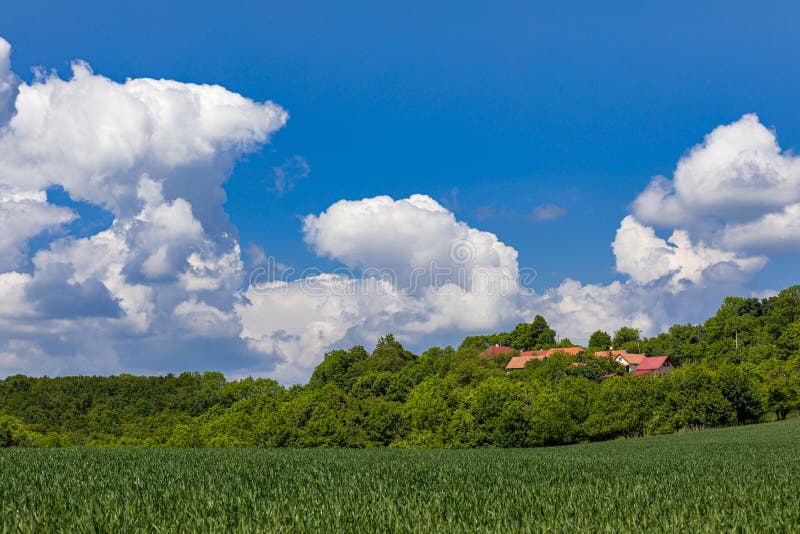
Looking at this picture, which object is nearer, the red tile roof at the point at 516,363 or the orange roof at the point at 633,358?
the red tile roof at the point at 516,363

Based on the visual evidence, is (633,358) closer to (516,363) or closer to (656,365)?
(656,365)

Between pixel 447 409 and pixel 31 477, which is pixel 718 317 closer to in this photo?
pixel 447 409

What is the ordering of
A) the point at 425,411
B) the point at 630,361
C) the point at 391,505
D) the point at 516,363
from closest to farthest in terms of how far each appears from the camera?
the point at 391,505
the point at 425,411
the point at 516,363
the point at 630,361

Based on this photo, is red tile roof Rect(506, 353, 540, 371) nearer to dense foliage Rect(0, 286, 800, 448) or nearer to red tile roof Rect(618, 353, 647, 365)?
red tile roof Rect(618, 353, 647, 365)

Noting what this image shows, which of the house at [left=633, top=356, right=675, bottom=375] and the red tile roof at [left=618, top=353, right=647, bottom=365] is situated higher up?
the red tile roof at [left=618, top=353, right=647, bottom=365]

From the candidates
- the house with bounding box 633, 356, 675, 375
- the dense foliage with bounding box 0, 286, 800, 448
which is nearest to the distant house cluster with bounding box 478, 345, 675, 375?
the house with bounding box 633, 356, 675, 375

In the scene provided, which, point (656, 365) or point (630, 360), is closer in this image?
point (656, 365)

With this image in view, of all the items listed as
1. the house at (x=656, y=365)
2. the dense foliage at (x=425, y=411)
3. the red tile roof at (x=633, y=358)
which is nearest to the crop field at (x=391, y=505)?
the dense foliage at (x=425, y=411)

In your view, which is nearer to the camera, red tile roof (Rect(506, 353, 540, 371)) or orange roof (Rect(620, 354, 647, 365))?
red tile roof (Rect(506, 353, 540, 371))

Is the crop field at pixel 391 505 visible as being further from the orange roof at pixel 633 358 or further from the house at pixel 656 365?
the orange roof at pixel 633 358

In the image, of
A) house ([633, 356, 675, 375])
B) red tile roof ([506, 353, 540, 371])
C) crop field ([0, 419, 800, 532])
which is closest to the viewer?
crop field ([0, 419, 800, 532])

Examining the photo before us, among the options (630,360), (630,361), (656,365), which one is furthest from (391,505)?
(630,360)

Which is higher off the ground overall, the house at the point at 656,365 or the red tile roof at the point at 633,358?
the red tile roof at the point at 633,358

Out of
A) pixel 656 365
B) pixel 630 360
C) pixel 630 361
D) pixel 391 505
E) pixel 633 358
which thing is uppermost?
pixel 633 358
